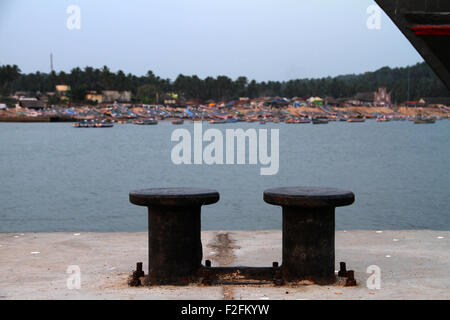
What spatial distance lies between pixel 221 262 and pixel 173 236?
1644 mm

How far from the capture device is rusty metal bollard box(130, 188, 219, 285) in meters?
6.99

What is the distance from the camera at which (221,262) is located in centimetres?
848

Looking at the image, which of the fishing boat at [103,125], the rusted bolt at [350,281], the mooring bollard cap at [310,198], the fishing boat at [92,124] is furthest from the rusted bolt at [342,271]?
the fishing boat at [103,125]

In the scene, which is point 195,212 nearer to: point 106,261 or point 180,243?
point 180,243

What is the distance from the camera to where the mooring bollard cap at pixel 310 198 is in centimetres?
670

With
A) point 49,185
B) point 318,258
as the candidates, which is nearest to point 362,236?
point 318,258

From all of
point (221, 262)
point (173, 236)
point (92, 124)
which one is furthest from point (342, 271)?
point (92, 124)

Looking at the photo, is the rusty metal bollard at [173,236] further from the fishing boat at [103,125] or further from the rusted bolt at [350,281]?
the fishing boat at [103,125]

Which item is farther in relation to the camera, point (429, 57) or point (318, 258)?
point (318, 258)

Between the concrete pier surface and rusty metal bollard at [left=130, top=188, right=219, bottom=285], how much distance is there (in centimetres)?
25

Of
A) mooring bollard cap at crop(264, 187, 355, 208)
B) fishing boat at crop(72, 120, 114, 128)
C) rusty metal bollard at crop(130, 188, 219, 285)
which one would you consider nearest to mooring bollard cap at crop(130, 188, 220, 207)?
rusty metal bollard at crop(130, 188, 219, 285)

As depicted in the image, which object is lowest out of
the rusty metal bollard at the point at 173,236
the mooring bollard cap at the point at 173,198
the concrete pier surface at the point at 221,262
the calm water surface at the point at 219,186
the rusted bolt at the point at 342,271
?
the calm water surface at the point at 219,186

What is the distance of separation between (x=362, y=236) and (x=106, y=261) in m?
4.34

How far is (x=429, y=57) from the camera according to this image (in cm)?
573
